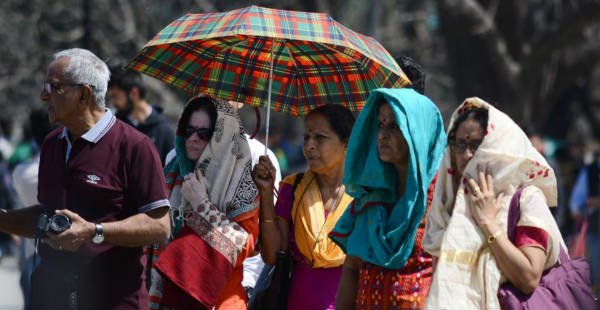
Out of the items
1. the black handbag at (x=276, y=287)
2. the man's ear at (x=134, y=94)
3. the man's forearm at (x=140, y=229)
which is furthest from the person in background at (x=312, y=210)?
the man's ear at (x=134, y=94)

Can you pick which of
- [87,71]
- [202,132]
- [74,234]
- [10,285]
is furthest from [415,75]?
[10,285]

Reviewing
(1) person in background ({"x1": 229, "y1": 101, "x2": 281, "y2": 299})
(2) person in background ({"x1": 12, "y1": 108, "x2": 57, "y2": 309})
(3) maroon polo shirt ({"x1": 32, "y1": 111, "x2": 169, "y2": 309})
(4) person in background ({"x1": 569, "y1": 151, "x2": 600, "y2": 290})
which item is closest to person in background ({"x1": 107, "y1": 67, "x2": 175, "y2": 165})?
(2) person in background ({"x1": 12, "y1": 108, "x2": 57, "y2": 309})

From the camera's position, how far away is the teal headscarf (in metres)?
3.87

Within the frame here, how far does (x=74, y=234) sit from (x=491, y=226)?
1.64m

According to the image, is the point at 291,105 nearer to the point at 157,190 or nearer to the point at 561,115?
the point at 157,190

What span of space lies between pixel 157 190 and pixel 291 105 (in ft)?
5.35

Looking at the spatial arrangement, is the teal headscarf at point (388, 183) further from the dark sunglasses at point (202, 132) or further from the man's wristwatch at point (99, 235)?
the man's wristwatch at point (99, 235)

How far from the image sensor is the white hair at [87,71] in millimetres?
4070

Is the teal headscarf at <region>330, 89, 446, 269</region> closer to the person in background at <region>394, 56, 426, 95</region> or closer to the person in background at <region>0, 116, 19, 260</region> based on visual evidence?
the person in background at <region>394, 56, 426, 95</region>

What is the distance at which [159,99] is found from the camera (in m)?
18.2

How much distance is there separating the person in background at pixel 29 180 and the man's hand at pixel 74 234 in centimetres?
213

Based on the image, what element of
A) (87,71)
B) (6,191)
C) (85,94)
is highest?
(87,71)

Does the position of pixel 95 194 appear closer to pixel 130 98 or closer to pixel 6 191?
pixel 130 98

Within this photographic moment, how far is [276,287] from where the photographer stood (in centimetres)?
461
